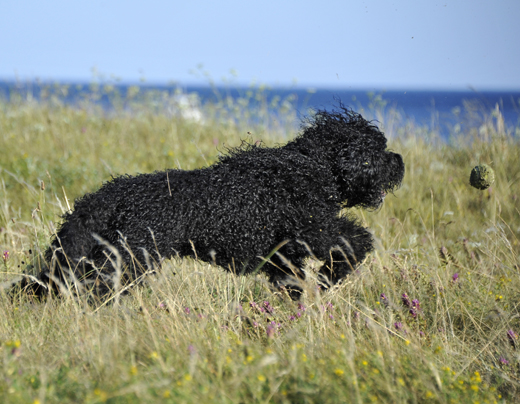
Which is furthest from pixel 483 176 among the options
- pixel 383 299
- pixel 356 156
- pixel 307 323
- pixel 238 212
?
pixel 238 212

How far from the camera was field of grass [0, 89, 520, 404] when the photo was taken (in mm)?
1898

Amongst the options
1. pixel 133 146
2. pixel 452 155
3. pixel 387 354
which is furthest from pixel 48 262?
pixel 452 155

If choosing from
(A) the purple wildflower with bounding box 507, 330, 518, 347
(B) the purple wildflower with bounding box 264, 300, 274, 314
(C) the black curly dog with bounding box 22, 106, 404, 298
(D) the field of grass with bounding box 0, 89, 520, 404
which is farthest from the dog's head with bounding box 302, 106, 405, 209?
(A) the purple wildflower with bounding box 507, 330, 518, 347

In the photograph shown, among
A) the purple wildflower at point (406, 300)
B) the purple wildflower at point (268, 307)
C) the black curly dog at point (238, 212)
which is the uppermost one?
the black curly dog at point (238, 212)

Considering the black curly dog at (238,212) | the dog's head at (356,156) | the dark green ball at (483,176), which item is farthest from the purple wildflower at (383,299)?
the dark green ball at (483,176)

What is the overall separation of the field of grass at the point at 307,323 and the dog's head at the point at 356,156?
563mm

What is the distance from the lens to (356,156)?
3180 mm

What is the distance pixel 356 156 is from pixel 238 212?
1.00 metres

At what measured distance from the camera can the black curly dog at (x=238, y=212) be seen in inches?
110

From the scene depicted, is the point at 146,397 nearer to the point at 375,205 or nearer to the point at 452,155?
the point at 375,205

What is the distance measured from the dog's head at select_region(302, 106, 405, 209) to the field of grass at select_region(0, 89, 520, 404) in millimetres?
563

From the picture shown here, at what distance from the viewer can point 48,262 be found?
3061mm

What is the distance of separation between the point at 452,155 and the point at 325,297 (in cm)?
416

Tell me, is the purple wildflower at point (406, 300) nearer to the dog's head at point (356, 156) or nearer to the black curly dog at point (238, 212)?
the black curly dog at point (238, 212)
